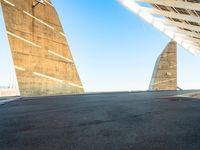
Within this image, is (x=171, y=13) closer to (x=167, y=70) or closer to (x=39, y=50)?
(x=39, y=50)

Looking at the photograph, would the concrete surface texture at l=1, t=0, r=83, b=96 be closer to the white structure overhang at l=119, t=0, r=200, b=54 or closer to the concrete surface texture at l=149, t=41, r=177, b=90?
the white structure overhang at l=119, t=0, r=200, b=54

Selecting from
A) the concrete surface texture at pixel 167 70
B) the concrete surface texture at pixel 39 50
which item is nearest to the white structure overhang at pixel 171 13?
the concrete surface texture at pixel 167 70

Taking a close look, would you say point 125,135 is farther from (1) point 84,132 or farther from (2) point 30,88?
(2) point 30,88

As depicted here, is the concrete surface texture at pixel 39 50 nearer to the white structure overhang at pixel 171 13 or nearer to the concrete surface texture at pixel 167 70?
the white structure overhang at pixel 171 13

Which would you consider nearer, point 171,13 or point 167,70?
point 171,13

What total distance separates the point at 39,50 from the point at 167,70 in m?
22.7

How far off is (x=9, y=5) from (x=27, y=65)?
4904 mm

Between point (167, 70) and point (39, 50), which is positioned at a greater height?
point (39, 50)

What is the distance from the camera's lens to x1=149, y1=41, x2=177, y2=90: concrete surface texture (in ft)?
123

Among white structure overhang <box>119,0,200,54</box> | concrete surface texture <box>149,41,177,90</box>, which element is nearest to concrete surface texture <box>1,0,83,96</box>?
white structure overhang <box>119,0,200,54</box>

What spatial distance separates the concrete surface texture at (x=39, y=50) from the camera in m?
19.3

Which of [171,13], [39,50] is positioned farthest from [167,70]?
[39,50]

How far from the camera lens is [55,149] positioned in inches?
117

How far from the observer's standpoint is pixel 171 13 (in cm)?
2283
